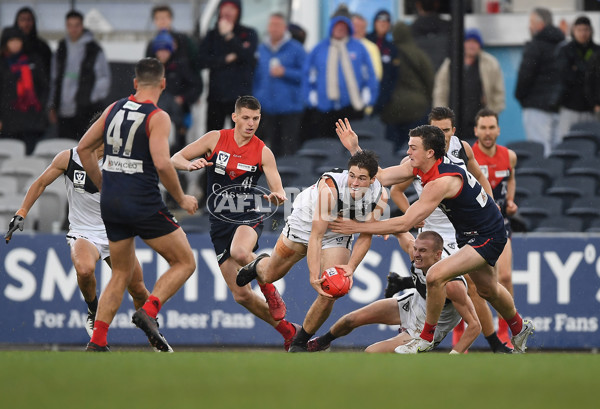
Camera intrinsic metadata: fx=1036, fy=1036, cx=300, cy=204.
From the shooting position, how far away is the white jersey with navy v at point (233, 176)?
981cm

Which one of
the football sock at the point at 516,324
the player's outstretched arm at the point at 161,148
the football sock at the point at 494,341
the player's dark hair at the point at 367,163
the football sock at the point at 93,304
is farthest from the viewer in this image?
the football sock at the point at 494,341

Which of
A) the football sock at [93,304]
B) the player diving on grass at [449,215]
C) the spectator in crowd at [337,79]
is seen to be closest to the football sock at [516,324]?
the player diving on grass at [449,215]

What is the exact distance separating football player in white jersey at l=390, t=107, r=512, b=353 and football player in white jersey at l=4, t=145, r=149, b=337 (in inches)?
105

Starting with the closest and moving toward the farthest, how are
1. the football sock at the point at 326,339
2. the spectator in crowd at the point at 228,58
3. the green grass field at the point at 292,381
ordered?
the green grass field at the point at 292,381 < the football sock at the point at 326,339 < the spectator in crowd at the point at 228,58

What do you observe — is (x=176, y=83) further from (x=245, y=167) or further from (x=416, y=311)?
(x=416, y=311)

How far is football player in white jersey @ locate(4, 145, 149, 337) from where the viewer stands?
31.8 feet

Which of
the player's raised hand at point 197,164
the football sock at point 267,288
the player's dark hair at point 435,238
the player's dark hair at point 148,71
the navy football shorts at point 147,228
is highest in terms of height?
the player's dark hair at point 148,71

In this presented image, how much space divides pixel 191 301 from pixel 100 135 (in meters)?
4.65

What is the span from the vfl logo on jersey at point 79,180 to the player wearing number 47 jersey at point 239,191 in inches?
38.2

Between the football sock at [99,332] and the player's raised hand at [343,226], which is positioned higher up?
the player's raised hand at [343,226]

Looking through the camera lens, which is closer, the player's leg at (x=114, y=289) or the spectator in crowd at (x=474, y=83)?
the player's leg at (x=114, y=289)

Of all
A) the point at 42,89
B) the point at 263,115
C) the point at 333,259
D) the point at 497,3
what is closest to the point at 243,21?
the point at 263,115

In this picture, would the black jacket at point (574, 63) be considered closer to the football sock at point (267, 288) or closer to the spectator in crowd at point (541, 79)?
the spectator in crowd at point (541, 79)

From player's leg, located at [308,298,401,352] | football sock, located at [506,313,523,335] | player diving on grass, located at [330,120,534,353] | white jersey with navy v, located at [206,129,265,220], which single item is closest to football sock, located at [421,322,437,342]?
player diving on grass, located at [330,120,534,353]
